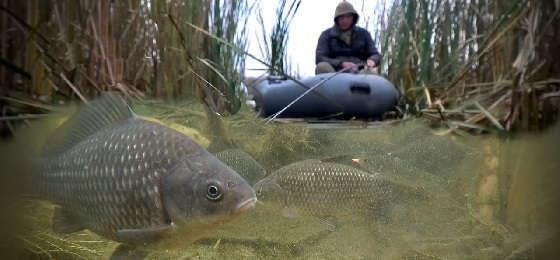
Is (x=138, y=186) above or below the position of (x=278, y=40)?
below

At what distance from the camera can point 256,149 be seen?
4.53 feet

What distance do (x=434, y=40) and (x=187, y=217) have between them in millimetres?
1139

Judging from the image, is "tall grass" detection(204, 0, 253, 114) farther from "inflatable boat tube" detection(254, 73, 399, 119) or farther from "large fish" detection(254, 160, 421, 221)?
"large fish" detection(254, 160, 421, 221)

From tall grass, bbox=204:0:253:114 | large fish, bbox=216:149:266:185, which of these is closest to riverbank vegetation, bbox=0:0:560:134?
tall grass, bbox=204:0:253:114

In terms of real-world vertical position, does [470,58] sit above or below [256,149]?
above

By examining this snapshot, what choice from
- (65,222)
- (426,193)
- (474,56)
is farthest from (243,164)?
(474,56)

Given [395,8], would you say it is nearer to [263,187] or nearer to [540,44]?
[540,44]

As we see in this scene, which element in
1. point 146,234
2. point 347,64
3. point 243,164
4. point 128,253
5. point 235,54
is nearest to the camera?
point 146,234

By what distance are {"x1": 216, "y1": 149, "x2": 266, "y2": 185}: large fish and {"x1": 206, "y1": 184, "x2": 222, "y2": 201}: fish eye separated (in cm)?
30

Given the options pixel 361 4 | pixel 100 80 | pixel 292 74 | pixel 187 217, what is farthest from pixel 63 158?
pixel 361 4

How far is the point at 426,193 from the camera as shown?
156 centimetres

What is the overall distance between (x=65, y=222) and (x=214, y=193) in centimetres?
39

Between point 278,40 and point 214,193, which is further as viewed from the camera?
point 278,40

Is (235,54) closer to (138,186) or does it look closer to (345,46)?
(345,46)
